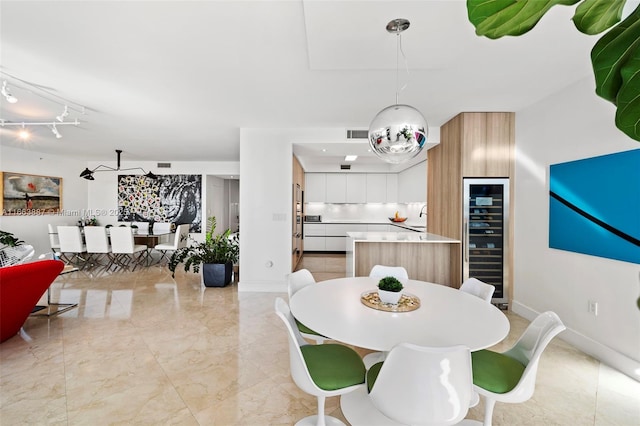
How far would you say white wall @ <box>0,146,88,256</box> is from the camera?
592 cm

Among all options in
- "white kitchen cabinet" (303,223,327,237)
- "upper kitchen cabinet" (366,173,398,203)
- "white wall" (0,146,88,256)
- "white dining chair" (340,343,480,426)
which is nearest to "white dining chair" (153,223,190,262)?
"white wall" (0,146,88,256)

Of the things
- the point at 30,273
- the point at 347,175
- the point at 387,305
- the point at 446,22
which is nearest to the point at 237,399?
the point at 387,305

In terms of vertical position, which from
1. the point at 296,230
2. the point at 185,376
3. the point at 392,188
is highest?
the point at 392,188

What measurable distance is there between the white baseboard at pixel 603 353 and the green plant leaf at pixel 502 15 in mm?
3283

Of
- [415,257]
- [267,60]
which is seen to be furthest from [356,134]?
[267,60]

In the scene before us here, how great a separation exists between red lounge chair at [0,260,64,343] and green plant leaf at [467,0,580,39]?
3.66 m

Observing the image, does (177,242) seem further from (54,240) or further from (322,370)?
(322,370)

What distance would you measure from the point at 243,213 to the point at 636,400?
4.67 meters

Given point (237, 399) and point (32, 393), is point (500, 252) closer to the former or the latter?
point (237, 399)

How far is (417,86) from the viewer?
3068mm

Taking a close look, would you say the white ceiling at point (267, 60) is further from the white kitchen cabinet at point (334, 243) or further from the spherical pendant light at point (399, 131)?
the white kitchen cabinet at point (334, 243)

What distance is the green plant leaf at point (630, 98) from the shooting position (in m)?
0.41

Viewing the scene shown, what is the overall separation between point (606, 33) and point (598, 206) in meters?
3.09

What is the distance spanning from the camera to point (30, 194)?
6.27 meters
